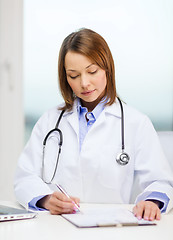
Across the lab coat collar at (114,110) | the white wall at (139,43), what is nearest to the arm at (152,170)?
the lab coat collar at (114,110)

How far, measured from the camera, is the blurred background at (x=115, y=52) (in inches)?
118

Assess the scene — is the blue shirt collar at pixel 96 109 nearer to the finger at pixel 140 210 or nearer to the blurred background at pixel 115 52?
the finger at pixel 140 210

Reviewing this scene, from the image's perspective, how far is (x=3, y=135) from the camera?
3035 mm

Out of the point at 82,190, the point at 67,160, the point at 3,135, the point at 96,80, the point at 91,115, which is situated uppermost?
the point at 96,80

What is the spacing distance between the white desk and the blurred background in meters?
1.97

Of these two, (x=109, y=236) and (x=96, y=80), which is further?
(x=96, y=80)

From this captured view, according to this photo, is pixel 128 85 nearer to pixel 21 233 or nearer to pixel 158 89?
pixel 158 89

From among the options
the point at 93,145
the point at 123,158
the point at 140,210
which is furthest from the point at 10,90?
the point at 140,210

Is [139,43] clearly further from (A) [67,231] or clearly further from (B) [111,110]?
(A) [67,231]

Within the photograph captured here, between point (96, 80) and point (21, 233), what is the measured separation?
29.1 inches

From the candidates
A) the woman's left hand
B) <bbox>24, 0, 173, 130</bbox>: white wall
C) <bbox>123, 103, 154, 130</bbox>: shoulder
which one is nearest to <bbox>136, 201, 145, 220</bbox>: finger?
the woman's left hand

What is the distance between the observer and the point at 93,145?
1.57 metres

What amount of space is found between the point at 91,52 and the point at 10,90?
1618 mm

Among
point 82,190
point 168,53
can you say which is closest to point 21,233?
point 82,190
